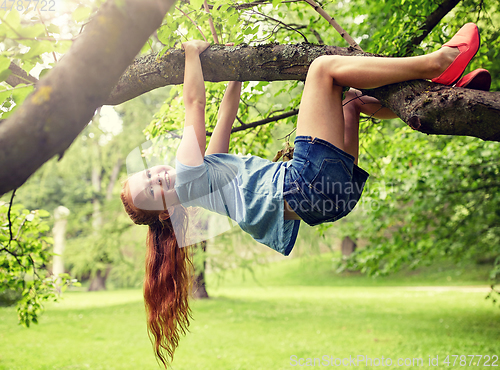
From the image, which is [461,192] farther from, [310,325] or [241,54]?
[241,54]

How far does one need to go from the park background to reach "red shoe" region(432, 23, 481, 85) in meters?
1.17

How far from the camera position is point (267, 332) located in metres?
8.25

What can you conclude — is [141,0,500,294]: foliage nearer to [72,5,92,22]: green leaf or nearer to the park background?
the park background

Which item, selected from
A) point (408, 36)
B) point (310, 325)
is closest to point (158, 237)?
point (408, 36)

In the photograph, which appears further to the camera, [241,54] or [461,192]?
→ [461,192]

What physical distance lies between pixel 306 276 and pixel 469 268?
803 centimetres

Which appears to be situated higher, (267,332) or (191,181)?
(191,181)

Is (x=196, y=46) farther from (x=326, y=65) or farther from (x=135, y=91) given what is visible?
(x=326, y=65)

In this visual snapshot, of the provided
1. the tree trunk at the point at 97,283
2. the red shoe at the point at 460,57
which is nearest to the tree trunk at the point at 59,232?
the tree trunk at the point at 97,283

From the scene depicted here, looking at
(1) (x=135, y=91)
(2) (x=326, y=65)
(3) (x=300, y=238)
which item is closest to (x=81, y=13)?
(1) (x=135, y=91)

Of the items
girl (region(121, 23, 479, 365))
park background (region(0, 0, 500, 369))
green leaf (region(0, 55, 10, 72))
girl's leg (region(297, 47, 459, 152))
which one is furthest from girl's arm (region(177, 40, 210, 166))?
green leaf (region(0, 55, 10, 72))

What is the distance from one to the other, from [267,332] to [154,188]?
6715mm

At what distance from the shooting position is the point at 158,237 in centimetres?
288

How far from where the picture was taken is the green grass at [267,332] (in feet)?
20.7
